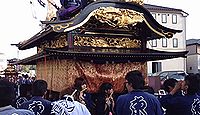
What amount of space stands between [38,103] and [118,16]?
16.0ft

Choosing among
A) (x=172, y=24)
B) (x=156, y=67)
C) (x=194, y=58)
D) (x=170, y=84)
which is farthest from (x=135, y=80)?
(x=172, y=24)

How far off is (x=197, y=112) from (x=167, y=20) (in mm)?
37660

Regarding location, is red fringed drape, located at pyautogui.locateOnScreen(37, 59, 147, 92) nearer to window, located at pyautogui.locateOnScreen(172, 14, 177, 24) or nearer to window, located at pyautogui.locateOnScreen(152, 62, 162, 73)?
window, located at pyautogui.locateOnScreen(152, 62, 162, 73)

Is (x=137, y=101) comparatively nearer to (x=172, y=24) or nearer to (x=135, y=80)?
(x=135, y=80)

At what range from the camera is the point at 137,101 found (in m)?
4.53

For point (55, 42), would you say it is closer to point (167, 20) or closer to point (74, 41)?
point (74, 41)

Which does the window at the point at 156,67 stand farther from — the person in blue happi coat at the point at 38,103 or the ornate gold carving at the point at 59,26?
the person in blue happi coat at the point at 38,103

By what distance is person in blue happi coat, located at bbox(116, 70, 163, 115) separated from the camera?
4527 millimetres

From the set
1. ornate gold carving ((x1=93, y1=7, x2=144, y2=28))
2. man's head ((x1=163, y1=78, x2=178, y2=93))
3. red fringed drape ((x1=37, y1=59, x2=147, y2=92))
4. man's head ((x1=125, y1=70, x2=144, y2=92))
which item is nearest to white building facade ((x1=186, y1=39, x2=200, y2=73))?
red fringed drape ((x1=37, y1=59, x2=147, y2=92))

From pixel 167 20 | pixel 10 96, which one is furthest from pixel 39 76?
pixel 167 20

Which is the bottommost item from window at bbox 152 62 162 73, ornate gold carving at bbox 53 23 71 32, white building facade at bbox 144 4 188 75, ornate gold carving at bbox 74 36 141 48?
window at bbox 152 62 162 73

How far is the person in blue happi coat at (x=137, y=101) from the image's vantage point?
4527mm

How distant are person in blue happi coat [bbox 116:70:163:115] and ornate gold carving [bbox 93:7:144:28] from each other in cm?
462

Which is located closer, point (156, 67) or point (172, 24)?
point (156, 67)
